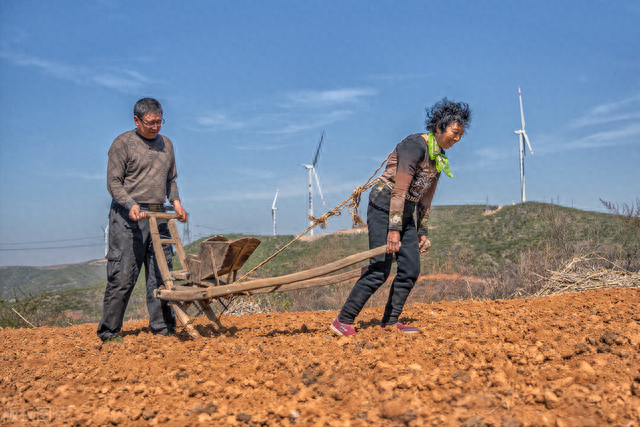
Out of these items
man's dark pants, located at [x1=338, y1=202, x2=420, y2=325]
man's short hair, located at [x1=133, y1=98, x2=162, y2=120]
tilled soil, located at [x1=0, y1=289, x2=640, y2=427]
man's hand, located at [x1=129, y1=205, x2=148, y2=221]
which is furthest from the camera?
man's short hair, located at [x1=133, y1=98, x2=162, y2=120]

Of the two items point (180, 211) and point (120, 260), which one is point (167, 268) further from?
point (180, 211)

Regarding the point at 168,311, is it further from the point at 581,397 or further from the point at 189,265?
the point at 581,397

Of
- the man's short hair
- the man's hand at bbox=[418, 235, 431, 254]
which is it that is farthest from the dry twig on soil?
the man's short hair

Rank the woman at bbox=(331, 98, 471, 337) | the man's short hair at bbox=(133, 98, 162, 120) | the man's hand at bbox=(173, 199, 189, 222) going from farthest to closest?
1. the man's hand at bbox=(173, 199, 189, 222)
2. the man's short hair at bbox=(133, 98, 162, 120)
3. the woman at bbox=(331, 98, 471, 337)

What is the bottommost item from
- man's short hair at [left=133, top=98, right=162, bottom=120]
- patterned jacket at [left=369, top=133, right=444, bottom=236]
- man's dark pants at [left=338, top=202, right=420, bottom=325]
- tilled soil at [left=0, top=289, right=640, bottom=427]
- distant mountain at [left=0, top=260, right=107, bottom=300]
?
distant mountain at [left=0, top=260, right=107, bottom=300]

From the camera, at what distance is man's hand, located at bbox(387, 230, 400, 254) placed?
3998mm

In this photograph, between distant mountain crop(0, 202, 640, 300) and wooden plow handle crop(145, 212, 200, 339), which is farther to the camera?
distant mountain crop(0, 202, 640, 300)

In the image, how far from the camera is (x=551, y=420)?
2.22 meters

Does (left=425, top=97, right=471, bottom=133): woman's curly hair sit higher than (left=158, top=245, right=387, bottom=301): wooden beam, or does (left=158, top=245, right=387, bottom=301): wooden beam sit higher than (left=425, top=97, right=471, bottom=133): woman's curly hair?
(left=425, top=97, right=471, bottom=133): woman's curly hair

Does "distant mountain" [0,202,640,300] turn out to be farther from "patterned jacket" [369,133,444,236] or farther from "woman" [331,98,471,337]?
"patterned jacket" [369,133,444,236]

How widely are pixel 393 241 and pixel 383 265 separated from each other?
0.82ft

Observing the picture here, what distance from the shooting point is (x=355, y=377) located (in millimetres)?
2932

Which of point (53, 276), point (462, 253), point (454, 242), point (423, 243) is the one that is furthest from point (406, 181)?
point (53, 276)

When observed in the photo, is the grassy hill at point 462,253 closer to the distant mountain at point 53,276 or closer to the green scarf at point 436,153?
the distant mountain at point 53,276
